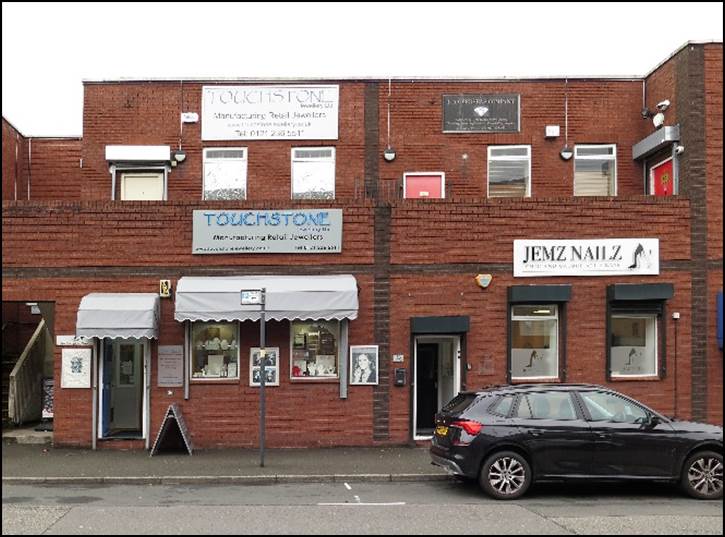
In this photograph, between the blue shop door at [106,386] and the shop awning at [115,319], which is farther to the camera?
the blue shop door at [106,386]

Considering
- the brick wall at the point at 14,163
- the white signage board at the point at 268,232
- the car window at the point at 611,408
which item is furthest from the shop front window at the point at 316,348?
the brick wall at the point at 14,163

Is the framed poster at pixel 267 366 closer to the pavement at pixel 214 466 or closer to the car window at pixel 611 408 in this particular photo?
the pavement at pixel 214 466

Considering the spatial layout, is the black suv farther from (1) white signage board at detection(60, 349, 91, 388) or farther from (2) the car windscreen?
(1) white signage board at detection(60, 349, 91, 388)

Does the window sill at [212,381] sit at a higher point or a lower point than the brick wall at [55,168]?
lower

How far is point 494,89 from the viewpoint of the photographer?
17906 millimetres

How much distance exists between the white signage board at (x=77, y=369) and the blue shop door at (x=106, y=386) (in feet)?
1.13

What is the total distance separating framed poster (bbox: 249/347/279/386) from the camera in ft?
49.0

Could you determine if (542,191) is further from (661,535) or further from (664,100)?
(661,535)

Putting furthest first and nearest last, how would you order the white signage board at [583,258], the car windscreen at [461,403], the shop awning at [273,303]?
the white signage board at [583,258], the shop awning at [273,303], the car windscreen at [461,403]

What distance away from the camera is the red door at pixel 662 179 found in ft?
54.0

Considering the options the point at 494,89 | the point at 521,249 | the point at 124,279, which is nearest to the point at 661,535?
the point at 521,249

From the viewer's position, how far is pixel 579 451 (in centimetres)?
1050

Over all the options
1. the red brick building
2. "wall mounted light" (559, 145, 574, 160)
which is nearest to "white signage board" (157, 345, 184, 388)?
the red brick building

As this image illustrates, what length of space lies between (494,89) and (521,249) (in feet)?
15.0
